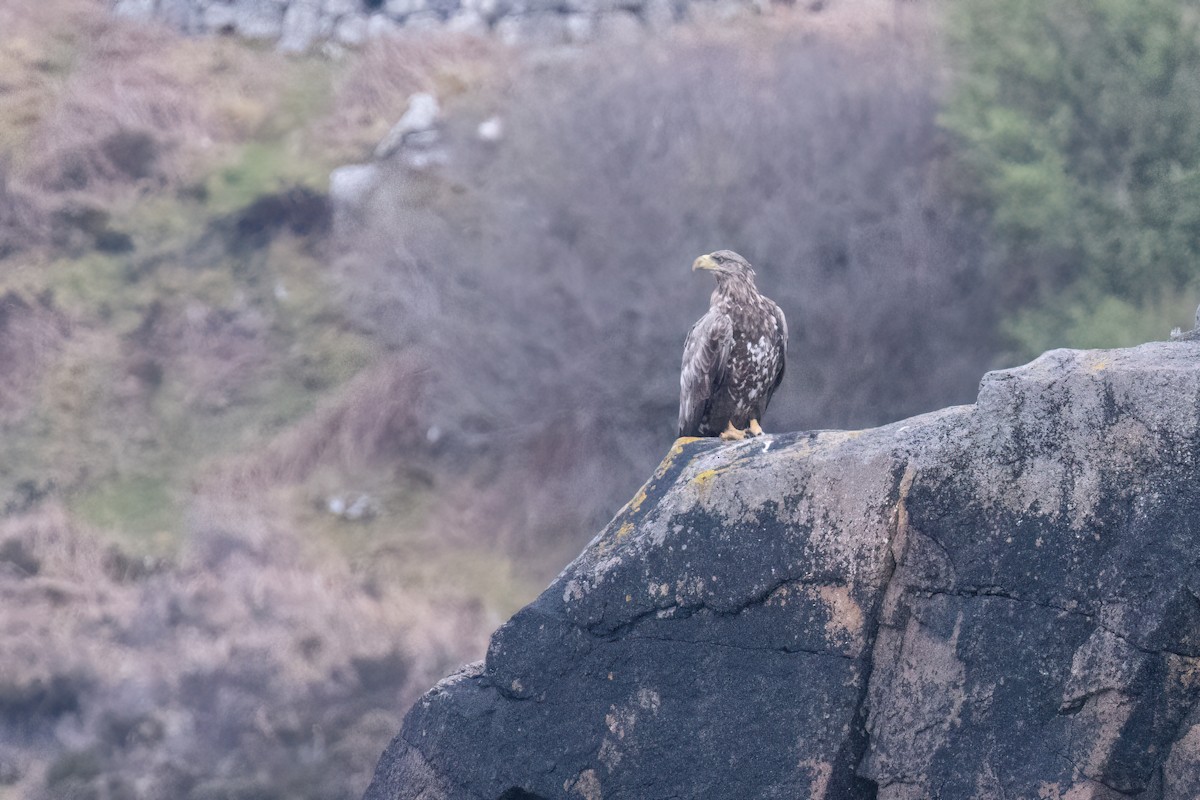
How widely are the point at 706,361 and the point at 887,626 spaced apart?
105 inches

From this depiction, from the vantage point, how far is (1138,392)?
3.80 metres

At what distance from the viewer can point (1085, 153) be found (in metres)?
16.8

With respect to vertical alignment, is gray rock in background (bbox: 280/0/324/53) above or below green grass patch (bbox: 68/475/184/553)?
above

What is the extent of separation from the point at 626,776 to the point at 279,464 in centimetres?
1573

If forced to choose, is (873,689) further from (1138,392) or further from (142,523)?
(142,523)

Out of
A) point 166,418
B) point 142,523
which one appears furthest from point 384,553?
point 166,418

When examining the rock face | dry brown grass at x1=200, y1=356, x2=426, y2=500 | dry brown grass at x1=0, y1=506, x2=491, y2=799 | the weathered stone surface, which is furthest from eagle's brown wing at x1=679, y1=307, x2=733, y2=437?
the weathered stone surface

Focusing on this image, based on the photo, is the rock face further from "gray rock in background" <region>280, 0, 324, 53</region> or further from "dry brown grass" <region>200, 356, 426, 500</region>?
"gray rock in background" <region>280, 0, 324, 53</region>

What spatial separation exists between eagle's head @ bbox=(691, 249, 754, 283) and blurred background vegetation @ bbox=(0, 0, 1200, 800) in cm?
794

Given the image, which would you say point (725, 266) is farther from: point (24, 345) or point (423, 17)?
point (423, 17)

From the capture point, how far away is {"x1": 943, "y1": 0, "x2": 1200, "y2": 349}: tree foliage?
15.9m

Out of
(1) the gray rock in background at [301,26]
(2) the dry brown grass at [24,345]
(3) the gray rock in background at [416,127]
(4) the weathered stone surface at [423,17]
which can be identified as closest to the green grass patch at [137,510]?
(2) the dry brown grass at [24,345]

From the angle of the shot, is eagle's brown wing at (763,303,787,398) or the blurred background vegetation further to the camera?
the blurred background vegetation

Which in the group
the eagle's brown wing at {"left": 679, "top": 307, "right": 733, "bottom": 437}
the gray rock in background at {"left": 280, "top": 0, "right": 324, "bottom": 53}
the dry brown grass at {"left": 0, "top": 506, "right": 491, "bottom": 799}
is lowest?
the dry brown grass at {"left": 0, "top": 506, "right": 491, "bottom": 799}
